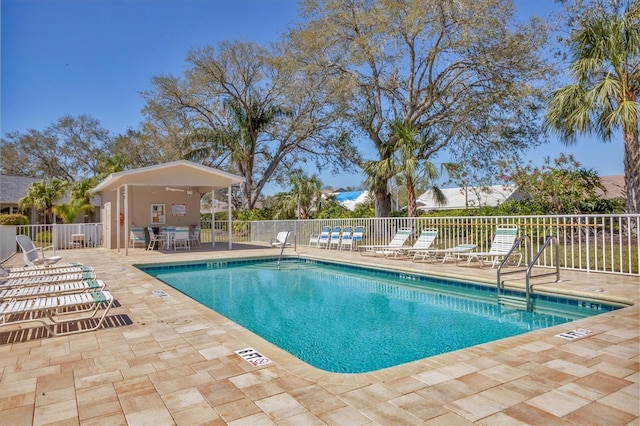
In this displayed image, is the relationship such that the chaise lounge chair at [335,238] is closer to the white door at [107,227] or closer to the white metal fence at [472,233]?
the white metal fence at [472,233]

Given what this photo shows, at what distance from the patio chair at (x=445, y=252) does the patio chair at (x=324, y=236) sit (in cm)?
394

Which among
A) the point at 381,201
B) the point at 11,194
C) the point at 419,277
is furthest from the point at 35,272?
the point at 11,194

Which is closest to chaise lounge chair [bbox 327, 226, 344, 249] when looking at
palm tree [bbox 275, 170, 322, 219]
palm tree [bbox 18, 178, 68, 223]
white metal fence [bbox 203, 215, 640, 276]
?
white metal fence [bbox 203, 215, 640, 276]

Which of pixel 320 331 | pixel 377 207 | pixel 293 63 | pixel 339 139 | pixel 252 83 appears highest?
pixel 252 83

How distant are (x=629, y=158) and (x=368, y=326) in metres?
9.92

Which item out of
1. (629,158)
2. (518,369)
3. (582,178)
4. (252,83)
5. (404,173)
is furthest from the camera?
(252,83)

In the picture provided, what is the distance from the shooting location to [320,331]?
226 inches

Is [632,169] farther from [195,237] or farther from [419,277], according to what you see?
[195,237]

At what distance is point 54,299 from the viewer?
4773mm

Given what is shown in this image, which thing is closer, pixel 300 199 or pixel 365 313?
pixel 365 313

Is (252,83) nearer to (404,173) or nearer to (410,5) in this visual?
(410,5)

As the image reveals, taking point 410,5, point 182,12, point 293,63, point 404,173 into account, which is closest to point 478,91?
point 410,5

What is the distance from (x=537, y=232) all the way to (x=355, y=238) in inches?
216

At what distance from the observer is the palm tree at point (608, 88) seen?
10.4m
